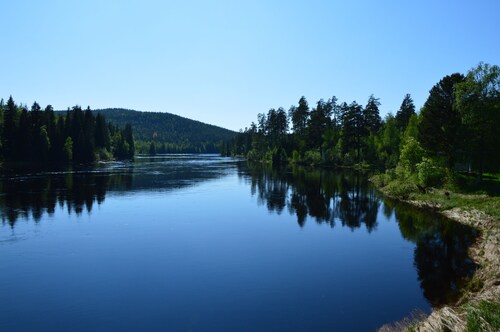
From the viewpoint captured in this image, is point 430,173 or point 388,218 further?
point 430,173

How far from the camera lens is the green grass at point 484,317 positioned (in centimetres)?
1138

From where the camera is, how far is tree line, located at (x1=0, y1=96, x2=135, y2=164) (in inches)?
3949

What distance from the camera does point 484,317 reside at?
1195cm

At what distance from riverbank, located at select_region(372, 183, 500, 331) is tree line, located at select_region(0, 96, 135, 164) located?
9508cm

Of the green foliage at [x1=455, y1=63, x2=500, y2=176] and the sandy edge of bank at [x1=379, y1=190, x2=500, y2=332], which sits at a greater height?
the green foliage at [x1=455, y1=63, x2=500, y2=176]

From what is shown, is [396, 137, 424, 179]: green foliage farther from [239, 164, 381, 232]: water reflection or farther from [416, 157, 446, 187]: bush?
[239, 164, 381, 232]: water reflection

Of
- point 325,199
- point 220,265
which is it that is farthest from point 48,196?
point 325,199

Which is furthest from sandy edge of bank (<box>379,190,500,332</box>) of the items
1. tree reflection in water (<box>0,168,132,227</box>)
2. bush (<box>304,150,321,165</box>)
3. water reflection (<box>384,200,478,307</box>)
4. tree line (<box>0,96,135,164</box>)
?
tree line (<box>0,96,135,164</box>)

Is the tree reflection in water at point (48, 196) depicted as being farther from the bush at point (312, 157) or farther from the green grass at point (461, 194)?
the bush at point (312, 157)

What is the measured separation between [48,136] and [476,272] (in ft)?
383

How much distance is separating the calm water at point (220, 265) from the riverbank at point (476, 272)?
3.88 feet

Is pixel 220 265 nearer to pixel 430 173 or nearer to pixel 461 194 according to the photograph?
pixel 461 194

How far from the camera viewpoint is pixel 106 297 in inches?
733

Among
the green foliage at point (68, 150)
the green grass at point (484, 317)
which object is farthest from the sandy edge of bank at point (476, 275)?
the green foliage at point (68, 150)
